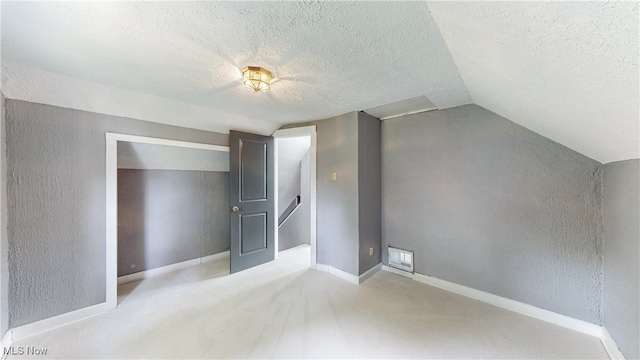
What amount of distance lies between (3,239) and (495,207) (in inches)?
168

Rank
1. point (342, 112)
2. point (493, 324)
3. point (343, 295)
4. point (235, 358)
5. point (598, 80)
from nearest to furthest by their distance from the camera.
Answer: point (598, 80)
point (235, 358)
point (493, 324)
point (343, 295)
point (342, 112)

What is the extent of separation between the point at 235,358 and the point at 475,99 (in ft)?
9.89

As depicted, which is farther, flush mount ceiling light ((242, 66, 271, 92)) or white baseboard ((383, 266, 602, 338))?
white baseboard ((383, 266, 602, 338))

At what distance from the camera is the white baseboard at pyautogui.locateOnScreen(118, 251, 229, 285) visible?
272 cm

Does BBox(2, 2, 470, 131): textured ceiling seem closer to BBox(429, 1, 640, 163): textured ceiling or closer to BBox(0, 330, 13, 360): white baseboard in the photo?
BBox(429, 1, 640, 163): textured ceiling

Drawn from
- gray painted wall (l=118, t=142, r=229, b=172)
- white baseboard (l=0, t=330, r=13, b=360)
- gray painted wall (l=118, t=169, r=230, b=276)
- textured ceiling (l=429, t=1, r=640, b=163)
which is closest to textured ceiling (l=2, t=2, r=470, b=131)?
textured ceiling (l=429, t=1, r=640, b=163)

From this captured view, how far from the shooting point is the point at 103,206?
210cm

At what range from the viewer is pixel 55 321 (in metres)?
1.87

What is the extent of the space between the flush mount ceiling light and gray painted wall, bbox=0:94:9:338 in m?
1.87

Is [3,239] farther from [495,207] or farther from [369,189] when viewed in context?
[495,207]

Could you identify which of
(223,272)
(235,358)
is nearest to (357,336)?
(235,358)

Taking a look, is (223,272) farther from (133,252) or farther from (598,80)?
(598,80)

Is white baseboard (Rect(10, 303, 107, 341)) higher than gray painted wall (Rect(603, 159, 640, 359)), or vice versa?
gray painted wall (Rect(603, 159, 640, 359))

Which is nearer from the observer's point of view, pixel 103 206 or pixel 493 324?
pixel 493 324
